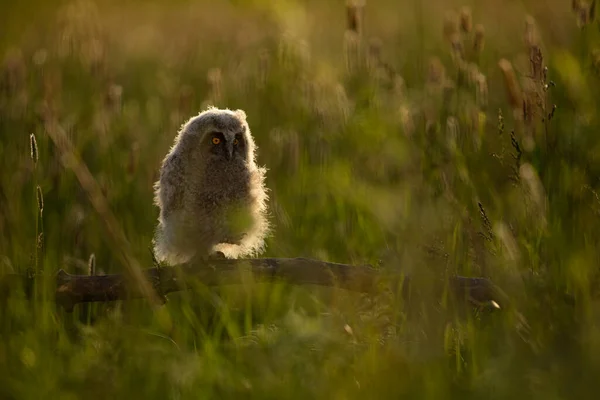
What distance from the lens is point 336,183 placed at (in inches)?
152

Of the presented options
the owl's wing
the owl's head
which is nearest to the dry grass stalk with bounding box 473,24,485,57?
the owl's head

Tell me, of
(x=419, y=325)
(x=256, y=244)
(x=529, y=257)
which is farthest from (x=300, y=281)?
(x=256, y=244)

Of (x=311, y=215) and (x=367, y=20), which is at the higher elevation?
(x=367, y=20)

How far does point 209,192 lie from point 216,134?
44 cm

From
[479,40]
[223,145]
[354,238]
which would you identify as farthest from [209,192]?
[479,40]

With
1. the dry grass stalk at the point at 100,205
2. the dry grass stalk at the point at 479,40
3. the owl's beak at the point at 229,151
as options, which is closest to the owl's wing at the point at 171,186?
the owl's beak at the point at 229,151

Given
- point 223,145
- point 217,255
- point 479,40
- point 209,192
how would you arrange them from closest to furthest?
point 479,40, point 209,192, point 217,255, point 223,145

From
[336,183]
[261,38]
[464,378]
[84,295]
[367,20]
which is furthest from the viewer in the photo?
[367,20]

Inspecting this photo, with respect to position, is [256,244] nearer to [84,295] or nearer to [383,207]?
[84,295]

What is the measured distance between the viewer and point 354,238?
4785mm

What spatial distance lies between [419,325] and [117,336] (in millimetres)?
1248

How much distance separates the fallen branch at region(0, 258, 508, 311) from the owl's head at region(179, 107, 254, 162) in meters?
1.21

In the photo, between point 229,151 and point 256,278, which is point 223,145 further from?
point 256,278

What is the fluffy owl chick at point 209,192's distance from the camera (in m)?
5.30
